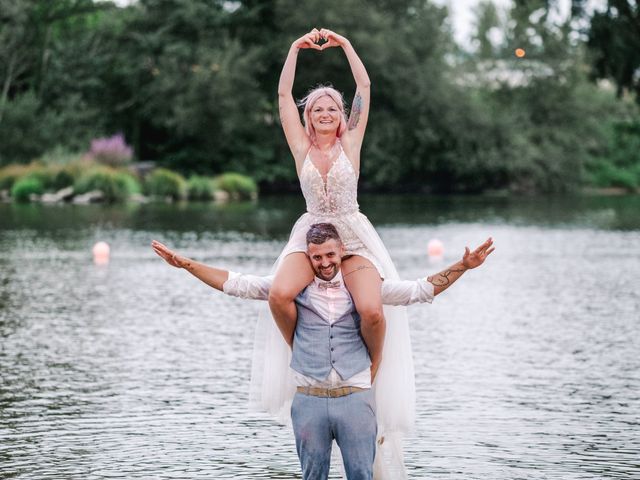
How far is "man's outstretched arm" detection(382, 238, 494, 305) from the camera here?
6150 mm

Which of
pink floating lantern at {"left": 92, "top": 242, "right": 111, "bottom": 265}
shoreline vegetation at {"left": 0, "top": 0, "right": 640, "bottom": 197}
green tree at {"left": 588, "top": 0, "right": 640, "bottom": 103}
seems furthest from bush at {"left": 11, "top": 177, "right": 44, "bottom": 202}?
pink floating lantern at {"left": 92, "top": 242, "right": 111, "bottom": 265}

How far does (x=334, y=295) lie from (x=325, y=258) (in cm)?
18

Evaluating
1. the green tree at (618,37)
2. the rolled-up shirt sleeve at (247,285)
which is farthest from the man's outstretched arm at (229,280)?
the green tree at (618,37)

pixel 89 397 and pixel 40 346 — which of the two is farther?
pixel 40 346

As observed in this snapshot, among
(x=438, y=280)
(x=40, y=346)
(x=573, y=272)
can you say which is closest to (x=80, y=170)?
(x=573, y=272)

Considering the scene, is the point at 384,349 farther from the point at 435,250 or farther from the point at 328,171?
the point at 435,250

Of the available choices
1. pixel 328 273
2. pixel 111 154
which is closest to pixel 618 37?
pixel 111 154

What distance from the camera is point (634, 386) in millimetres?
10492

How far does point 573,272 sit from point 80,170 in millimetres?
30715

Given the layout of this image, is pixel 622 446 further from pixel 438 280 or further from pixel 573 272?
pixel 573 272

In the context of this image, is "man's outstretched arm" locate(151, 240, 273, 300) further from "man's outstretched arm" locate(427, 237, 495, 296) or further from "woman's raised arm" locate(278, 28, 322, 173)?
"man's outstretched arm" locate(427, 237, 495, 296)

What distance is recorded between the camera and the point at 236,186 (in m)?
55.2

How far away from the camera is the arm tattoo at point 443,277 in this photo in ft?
20.4

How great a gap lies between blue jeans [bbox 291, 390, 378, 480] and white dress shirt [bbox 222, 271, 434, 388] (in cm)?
8
